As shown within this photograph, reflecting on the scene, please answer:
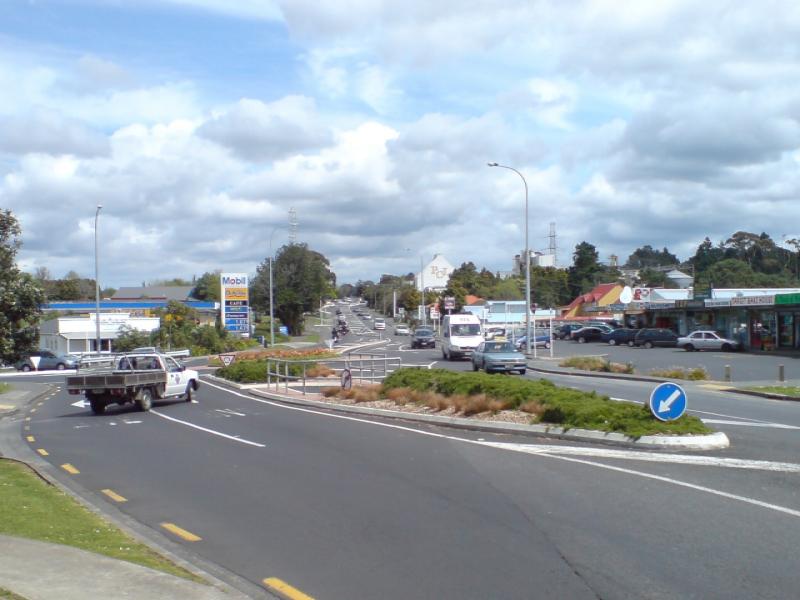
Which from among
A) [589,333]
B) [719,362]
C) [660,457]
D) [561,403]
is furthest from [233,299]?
[660,457]

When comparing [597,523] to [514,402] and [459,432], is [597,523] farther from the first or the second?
[514,402]

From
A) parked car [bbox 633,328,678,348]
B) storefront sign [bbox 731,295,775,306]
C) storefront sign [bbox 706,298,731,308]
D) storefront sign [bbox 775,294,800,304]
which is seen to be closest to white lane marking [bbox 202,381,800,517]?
storefront sign [bbox 775,294,800,304]

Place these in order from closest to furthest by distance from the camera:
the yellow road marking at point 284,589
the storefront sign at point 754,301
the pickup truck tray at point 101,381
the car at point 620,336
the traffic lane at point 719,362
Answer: the yellow road marking at point 284,589, the pickup truck tray at point 101,381, the traffic lane at point 719,362, the storefront sign at point 754,301, the car at point 620,336

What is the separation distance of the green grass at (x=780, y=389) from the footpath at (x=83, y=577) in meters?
21.6

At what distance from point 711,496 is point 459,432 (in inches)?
292

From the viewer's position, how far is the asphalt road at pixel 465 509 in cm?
719

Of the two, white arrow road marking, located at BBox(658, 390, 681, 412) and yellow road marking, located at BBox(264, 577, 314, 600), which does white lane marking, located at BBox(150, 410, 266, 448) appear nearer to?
white arrow road marking, located at BBox(658, 390, 681, 412)

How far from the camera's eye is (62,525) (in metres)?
9.14

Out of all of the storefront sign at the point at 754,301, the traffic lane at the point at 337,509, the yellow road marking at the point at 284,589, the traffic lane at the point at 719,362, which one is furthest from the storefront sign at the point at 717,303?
the yellow road marking at the point at 284,589

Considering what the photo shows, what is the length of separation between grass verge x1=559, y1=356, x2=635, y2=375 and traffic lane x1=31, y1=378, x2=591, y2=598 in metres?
21.5

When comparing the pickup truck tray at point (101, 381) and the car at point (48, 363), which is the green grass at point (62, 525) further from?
the car at point (48, 363)

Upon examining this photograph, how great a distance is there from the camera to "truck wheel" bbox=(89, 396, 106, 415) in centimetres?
2466

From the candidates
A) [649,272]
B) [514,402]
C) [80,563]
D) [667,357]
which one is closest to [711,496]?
[80,563]

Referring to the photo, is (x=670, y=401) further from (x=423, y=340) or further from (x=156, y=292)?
(x=156, y=292)
